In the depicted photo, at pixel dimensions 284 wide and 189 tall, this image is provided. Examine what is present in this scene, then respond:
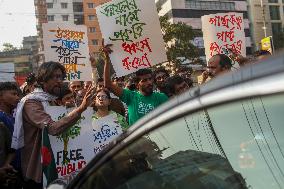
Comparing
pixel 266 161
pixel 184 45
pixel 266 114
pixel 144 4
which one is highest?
pixel 184 45

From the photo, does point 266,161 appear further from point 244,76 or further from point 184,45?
point 184,45

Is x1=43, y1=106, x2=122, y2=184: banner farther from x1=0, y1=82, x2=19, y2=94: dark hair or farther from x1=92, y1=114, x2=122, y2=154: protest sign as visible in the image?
x1=0, y1=82, x2=19, y2=94: dark hair

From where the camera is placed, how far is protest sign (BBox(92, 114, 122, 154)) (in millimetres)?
4645

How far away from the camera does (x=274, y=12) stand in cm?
6944

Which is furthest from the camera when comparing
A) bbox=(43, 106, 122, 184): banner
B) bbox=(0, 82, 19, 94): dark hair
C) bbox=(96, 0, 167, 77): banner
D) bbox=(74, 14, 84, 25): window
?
bbox=(74, 14, 84, 25): window

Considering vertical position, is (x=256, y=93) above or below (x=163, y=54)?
below

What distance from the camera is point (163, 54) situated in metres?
5.70

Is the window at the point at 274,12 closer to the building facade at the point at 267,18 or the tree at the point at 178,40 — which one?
the building facade at the point at 267,18

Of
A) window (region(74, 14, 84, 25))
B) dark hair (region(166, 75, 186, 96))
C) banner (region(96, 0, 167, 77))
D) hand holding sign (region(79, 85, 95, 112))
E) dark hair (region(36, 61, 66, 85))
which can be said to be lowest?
hand holding sign (region(79, 85, 95, 112))

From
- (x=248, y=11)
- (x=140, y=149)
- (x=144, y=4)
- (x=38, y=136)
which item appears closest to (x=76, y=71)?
(x=144, y=4)

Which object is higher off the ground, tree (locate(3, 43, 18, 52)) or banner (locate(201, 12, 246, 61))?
tree (locate(3, 43, 18, 52))

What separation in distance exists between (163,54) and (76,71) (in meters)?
1.80

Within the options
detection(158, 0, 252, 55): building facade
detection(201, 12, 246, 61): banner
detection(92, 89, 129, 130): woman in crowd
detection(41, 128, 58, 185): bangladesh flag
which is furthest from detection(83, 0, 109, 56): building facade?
detection(41, 128, 58, 185): bangladesh flag

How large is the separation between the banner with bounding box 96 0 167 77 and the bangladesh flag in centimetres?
198
